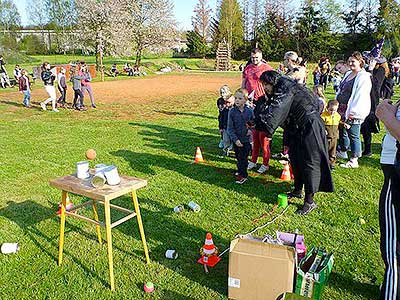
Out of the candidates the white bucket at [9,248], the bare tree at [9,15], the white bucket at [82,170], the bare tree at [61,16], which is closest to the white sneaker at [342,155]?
the white bucket at [82,170]

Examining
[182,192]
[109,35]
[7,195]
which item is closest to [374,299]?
[182,192]

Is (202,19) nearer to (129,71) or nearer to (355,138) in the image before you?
(129,71)

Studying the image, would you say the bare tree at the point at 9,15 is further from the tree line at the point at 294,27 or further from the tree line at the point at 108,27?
the tree line at the point at 294,27

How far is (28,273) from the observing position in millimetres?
3625

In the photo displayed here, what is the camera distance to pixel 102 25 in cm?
3072

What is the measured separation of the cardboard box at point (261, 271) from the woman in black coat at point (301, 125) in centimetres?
194

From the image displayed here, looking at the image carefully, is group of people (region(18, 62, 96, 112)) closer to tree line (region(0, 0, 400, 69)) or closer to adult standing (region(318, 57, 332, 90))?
adult standing (region(318, 57, 332, 90))

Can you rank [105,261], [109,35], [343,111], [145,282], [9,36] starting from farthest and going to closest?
[9,36]
[109,35]
[343,111]
[105,261]
[145,282]

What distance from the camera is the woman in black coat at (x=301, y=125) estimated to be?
445 cm

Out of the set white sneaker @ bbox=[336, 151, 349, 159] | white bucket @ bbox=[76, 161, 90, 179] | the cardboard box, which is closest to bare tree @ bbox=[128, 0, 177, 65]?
white sneaker @ bbox=[336, 151, 349, 159]

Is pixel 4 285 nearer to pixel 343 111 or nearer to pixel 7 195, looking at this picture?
pixel 7 195

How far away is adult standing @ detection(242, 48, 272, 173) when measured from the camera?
6512 millimetres

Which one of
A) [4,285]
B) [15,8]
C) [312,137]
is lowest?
[4,285]

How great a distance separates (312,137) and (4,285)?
383 cm
